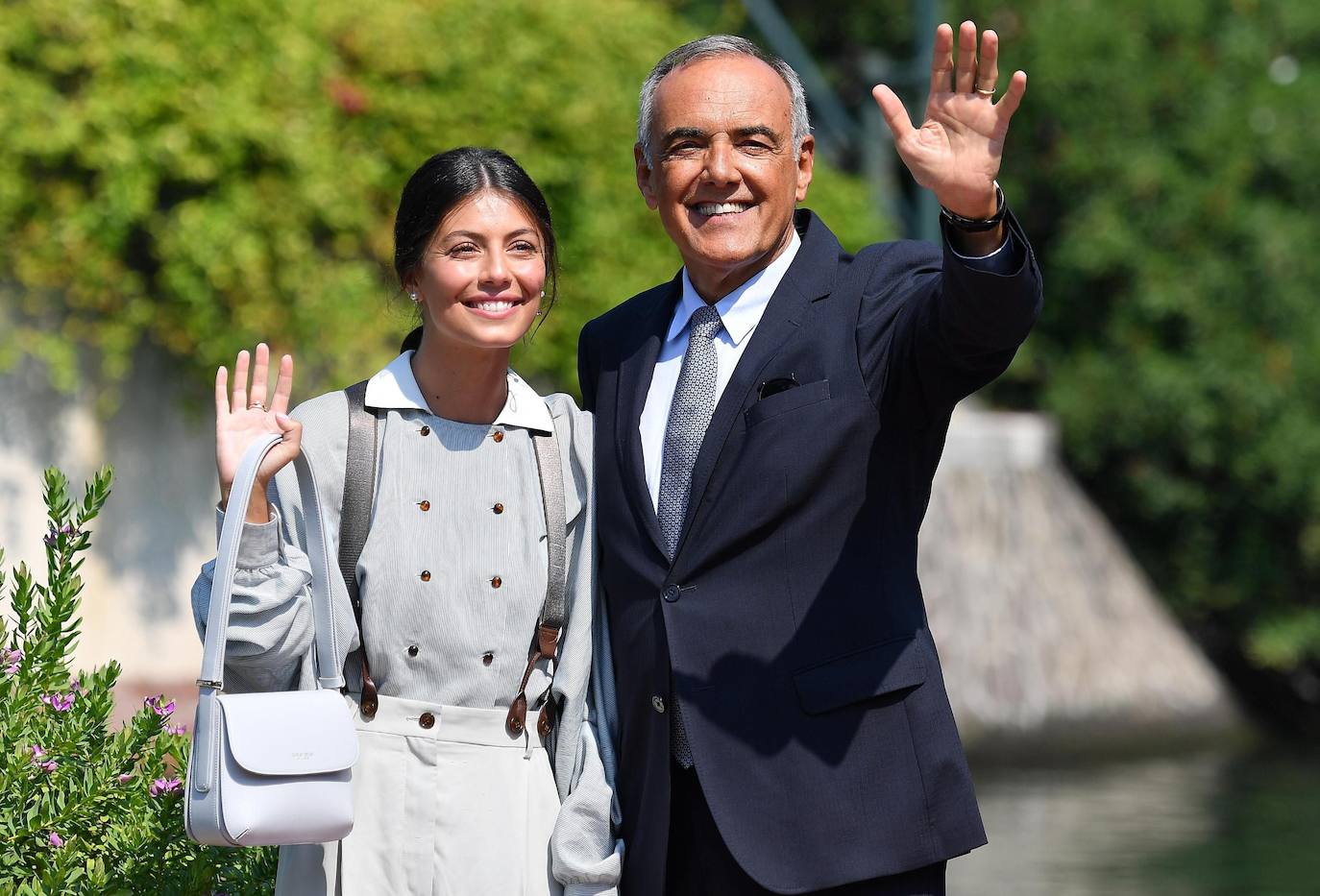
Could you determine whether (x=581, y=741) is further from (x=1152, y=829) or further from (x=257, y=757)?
(x=1152, y=829)

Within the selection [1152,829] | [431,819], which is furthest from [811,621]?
[1152,829]

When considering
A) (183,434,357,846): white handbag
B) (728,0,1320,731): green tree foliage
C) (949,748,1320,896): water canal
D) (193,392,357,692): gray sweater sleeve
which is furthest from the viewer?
(728,0,1320,731): green tree foliage

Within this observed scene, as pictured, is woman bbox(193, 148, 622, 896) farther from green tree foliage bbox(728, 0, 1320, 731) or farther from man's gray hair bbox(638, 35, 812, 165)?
green tree foliage bbox(728, 0, 1320, 731)

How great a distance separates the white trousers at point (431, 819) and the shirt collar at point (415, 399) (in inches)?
19.8

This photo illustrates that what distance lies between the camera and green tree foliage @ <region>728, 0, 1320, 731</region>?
11914 millimetres

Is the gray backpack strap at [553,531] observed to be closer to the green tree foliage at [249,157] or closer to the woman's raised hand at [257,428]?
the woman's raised hand at [257,428]

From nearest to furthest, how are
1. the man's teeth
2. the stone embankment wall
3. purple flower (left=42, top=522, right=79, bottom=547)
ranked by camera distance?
the man's teeth, purple flower (left=42, top=522, right=79, bottom=547), the stone embankment wall

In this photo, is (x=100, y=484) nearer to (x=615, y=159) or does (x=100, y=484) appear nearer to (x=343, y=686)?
(x=343, y=686)

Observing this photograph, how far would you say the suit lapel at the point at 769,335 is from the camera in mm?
2902

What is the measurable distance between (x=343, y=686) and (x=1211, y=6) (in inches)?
447

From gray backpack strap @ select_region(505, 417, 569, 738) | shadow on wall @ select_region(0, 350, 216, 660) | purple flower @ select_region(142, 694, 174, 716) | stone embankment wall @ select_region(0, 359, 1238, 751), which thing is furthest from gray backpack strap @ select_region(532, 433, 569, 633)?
shadow on wall @ select_region(0, 350, 216, 660)

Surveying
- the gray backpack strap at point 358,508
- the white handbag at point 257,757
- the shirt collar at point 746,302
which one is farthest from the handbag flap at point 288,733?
the shirt collar at point 746,302

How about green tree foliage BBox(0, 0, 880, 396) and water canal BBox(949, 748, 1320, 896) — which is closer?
green tree foliage BBox(0, 0, 880, 396)

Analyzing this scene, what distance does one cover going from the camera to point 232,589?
8.68ft
